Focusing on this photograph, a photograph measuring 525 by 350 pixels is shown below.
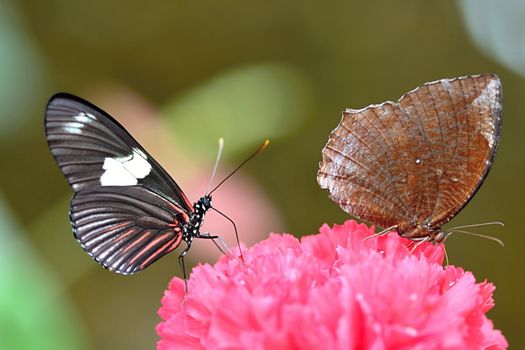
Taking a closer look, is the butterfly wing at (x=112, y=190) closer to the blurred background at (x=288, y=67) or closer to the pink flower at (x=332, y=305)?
the pink flower at (x=332, y=305)

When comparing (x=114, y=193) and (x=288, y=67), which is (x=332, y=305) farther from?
(x=288, y=67)

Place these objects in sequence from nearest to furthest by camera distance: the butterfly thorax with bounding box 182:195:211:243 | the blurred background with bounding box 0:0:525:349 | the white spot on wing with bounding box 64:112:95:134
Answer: the white spot on wing with bounding box 64:112:95:134 → the butterfly thorax with bounding box 182:195:211:243 → the blurred background with bounding box 0:0:525:349

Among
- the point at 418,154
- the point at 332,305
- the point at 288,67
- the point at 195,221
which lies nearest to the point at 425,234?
the point at 418,154

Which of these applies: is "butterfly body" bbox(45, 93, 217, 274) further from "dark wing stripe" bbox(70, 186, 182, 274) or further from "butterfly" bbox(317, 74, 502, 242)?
"butterfly" bbox(317, 74, 502, 242)

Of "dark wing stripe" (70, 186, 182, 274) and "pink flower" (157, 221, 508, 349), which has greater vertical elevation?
"dark wing stripe" (70, 186, 182, 274)

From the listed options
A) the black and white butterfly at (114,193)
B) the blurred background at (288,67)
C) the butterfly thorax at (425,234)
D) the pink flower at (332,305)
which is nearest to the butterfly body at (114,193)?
the black and white butterfly at (114,193)

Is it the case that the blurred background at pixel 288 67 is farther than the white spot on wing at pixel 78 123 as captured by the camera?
Yes

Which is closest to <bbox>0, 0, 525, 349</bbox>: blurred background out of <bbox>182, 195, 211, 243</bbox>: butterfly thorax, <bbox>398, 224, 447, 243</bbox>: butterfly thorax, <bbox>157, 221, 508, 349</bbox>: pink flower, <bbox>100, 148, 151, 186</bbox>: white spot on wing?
<bbox>182, 195, 211, 243</bbox>: butterfly thorax
